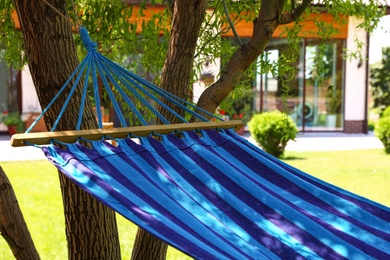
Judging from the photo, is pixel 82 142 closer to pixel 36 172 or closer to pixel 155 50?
pixel 155 50

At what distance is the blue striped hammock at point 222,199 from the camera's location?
193 cm

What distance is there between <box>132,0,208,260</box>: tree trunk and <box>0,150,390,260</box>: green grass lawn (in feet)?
6.37

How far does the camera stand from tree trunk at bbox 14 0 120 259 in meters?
2.69

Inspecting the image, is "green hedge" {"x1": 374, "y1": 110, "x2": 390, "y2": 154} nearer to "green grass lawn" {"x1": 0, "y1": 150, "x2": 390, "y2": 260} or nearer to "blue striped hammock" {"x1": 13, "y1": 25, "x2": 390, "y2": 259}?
"green grass lawn" {"x1": 0, "y1": 150, "x2": 390, "y2": 260}

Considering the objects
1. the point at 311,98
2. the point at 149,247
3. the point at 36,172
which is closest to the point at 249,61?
the point at 149,247

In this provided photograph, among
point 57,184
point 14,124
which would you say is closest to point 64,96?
point 57,184

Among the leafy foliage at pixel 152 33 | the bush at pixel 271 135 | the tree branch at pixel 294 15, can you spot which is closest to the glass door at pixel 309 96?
the bush at pixel 271 135

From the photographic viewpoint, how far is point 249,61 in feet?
9.44

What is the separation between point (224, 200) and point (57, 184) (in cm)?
562

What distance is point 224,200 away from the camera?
2244 mm

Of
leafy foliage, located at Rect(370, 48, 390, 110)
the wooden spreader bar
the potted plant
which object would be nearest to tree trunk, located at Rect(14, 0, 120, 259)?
the wooden spreader bar

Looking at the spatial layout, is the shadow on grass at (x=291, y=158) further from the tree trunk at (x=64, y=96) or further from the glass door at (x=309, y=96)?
the tree trunk at (x=64, y=96)

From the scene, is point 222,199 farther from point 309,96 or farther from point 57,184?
point 309,96

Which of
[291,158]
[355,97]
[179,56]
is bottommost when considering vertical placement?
[291,158]
